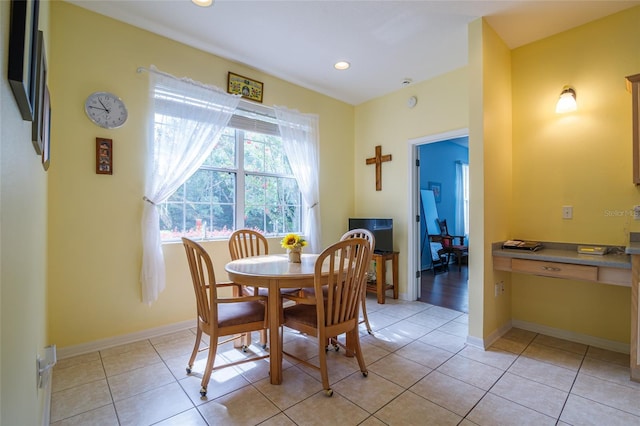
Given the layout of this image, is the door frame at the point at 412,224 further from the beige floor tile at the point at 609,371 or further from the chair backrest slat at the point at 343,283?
the chair backrest slat at the point at 343,283

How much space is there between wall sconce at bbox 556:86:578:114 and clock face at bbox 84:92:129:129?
12.4ft

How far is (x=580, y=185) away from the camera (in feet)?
8.56

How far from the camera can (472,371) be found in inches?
84.5

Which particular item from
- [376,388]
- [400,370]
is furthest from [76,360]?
[400,370]

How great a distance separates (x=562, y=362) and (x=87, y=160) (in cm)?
408

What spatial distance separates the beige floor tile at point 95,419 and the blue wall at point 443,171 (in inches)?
205

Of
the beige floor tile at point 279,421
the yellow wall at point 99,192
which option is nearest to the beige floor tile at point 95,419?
the beige floor tile at point 279,421

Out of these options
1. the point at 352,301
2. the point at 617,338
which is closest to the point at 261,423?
the point at 352,301

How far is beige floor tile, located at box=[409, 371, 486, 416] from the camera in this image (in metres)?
1.76

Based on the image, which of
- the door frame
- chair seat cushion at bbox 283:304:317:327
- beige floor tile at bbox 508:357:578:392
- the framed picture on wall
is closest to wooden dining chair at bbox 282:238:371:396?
chair seat cushion at bbox 283:304:317:327

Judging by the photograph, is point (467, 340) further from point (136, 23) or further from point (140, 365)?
point (136, 23)

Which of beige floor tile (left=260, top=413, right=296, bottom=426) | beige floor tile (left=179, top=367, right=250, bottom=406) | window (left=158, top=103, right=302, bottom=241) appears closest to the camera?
beige floor tile (left=260, top=413, right=296, bottom=426)

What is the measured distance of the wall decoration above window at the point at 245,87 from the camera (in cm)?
319

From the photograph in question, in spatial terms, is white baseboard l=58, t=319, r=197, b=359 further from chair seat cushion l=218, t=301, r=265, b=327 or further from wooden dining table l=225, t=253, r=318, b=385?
wooden dining table l=225, t=253, r=318, b=385
